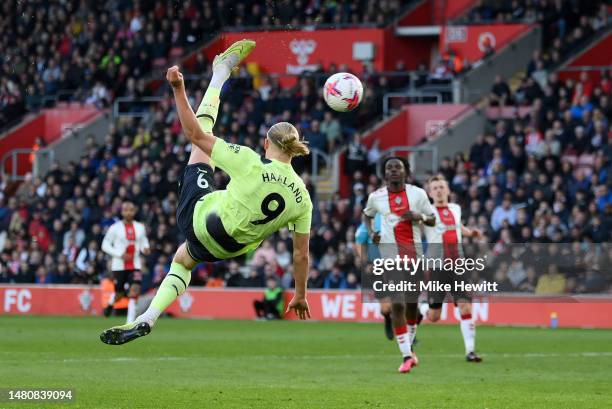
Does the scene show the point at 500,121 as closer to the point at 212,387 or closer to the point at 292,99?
the point at 292,99

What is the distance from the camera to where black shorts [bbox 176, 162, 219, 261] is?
1180cm

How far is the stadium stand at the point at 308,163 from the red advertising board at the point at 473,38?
1.19ft

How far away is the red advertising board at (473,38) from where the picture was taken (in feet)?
118

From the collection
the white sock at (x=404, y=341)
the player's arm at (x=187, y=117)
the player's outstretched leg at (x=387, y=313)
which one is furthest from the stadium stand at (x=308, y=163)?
the player's arm at (x=187, y=117)

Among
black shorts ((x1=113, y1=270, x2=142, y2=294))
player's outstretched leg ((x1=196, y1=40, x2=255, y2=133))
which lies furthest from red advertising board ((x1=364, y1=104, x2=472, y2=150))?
player's outstretched leg ((x1=196, y1=40, x2=255, y2=133))

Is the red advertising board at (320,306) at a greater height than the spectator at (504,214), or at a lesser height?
lesser

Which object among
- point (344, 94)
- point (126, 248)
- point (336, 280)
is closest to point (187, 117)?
point (344, 94)

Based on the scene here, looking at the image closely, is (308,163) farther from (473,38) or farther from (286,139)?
(286,139)

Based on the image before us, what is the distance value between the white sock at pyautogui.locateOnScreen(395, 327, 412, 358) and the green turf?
0.29 m

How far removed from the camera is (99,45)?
128ft

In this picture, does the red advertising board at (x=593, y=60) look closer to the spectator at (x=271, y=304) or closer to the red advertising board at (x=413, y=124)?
the red advertising board at (x=413, y=124)

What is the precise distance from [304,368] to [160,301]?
4389 mm

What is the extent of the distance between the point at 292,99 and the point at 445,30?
17.2ft

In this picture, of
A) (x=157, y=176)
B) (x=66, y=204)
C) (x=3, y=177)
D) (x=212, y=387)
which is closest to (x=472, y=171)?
(x=157, y=176)
